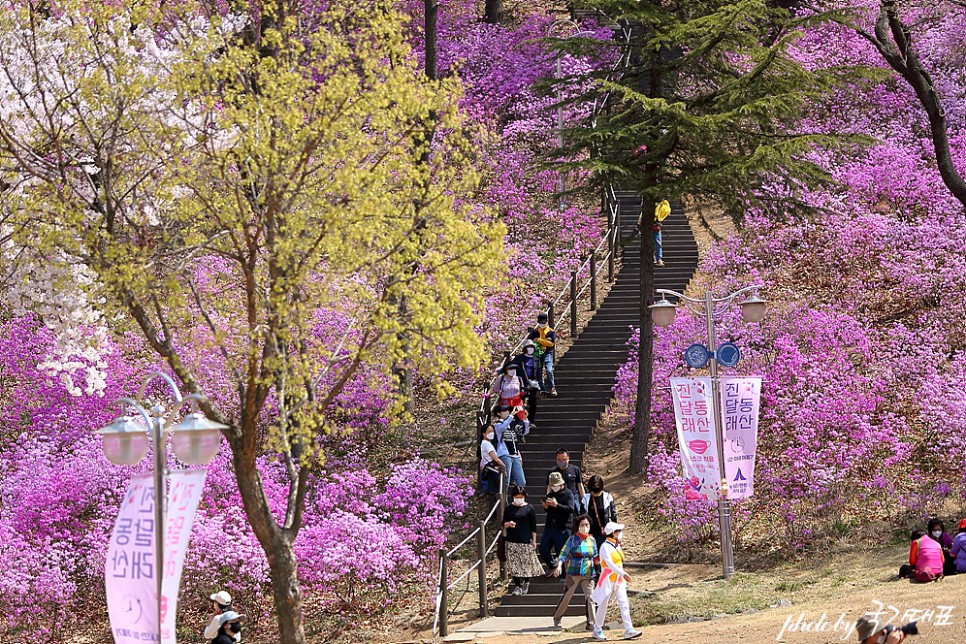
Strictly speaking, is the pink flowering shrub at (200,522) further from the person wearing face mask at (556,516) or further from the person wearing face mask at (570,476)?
the person wearing face mask at (570,476)

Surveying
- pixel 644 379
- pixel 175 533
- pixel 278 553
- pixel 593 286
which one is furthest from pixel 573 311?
pixel 175 533

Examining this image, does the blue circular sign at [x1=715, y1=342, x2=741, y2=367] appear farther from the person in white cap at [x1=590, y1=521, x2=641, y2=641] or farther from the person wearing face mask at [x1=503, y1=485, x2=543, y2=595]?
the person in white cap at [x1=590, y1=521, x2=641, y2=641]

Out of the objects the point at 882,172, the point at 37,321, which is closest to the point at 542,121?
the point at 882,172

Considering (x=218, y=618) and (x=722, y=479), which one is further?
(x=722, y=479)

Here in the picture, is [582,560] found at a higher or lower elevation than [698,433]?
lower

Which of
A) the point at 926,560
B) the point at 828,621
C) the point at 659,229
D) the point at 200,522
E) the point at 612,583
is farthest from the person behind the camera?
the point at 659,229

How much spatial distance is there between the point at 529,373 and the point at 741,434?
5435 mm

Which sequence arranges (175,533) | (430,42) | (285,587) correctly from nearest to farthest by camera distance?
(175,533)
(285,587)
(430,42)

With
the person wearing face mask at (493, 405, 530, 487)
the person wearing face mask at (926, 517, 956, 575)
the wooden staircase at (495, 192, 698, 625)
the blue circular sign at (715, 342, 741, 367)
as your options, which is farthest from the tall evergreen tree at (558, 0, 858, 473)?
the person wearing face mask at (926, 517, 956, 575)

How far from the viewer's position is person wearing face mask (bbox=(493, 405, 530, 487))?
70.8 feet

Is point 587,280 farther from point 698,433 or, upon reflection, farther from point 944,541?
point 944,541

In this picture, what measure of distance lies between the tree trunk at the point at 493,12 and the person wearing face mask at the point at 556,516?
27098mm

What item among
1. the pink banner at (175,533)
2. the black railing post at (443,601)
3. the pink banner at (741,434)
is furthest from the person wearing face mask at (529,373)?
the pink banner at (175,533)

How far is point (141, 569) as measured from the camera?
1190 cm
